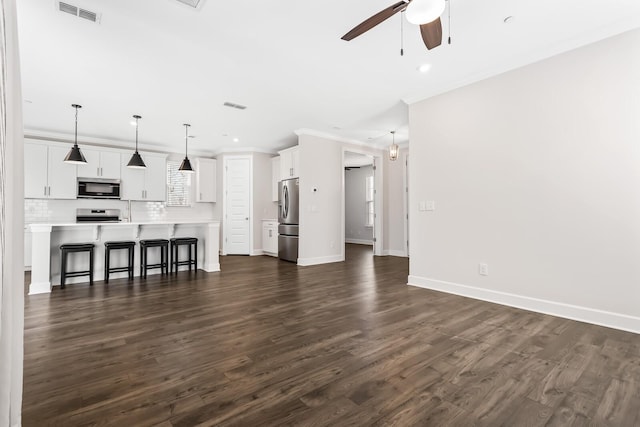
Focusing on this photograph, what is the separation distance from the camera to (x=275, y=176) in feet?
26.0

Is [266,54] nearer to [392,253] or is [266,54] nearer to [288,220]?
[288,220]

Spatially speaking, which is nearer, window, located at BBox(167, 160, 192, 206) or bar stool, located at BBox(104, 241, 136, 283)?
bar stool, located at BBox(104, 241, 136, 283)

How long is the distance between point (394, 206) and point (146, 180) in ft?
20.4

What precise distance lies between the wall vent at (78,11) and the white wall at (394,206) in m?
6.24

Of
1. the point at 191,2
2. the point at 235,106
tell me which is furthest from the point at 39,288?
the point at 191,2

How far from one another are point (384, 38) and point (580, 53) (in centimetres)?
199

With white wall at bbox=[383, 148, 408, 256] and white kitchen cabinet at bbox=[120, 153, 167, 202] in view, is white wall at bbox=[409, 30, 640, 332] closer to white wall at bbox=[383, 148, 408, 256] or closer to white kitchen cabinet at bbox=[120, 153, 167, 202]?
white wall at bbox=[383, 148, 408, 256]

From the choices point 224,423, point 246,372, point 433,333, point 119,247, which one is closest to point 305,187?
point 119,247

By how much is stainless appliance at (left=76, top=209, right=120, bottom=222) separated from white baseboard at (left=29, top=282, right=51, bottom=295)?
3.12 meters

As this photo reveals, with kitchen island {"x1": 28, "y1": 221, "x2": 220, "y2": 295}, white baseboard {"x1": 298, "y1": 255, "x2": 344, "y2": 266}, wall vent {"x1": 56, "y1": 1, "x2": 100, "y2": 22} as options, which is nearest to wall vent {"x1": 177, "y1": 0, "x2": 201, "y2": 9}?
Answer: wall vent {"x1": 56, "y1": 1, "x2": 100, "y2": 22}

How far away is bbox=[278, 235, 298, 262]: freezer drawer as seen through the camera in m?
6.22

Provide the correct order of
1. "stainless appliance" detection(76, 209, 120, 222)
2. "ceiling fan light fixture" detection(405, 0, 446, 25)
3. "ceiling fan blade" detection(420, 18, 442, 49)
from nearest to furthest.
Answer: "ceiling fan light fixture" detection(405, 0, 446, 25) → "ceiling fan blade" detection(420, 18, 442, 49) → "stainless appliance" detection(76, 209, 120, 222)

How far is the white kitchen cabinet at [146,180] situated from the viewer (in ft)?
22.5

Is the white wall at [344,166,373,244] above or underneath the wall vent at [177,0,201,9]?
underneath
